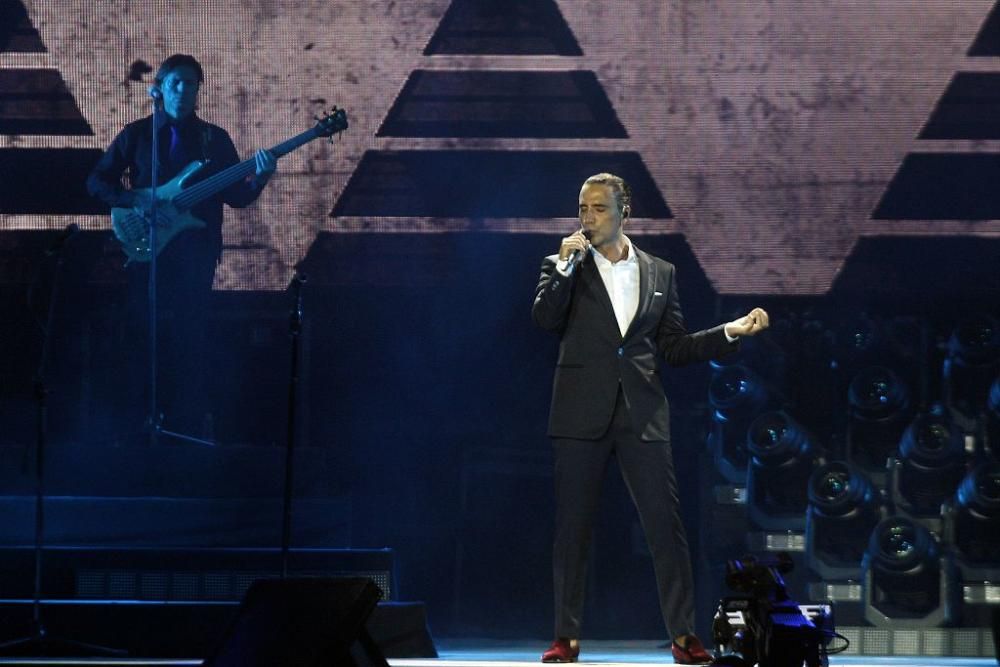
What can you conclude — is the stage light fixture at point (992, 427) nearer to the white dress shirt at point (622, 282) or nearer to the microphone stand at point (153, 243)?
the white dress shirt at point (622, 282)

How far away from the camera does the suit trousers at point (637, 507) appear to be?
14.1 ft

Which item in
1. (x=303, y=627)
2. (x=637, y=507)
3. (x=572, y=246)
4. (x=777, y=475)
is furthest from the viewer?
(x=777, y=475)

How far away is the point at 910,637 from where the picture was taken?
19.5 ft

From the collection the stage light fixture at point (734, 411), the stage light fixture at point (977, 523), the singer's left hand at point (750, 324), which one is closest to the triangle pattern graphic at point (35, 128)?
the stage light fixture at point (734, 411)

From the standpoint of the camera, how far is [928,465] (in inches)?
237

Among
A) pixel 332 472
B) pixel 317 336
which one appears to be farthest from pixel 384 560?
pixel 317 336

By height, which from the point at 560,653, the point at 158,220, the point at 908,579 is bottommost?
the point at 908,579

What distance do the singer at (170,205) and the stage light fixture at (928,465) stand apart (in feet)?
9.43

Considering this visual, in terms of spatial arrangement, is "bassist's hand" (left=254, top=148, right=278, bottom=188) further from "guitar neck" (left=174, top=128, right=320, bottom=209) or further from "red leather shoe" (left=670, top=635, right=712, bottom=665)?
"red leather shoe" (left=670, top=635, right=712, bottom=665)

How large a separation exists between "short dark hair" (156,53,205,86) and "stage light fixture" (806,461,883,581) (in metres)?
3.09

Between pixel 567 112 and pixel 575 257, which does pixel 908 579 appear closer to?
pixel 567 112

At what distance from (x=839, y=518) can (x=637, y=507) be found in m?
1.99

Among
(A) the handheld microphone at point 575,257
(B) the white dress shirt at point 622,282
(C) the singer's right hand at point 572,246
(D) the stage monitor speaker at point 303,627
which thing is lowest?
(D) the stage monitor speaker at point 303,627

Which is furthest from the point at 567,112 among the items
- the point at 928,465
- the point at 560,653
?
the point at 560,653
